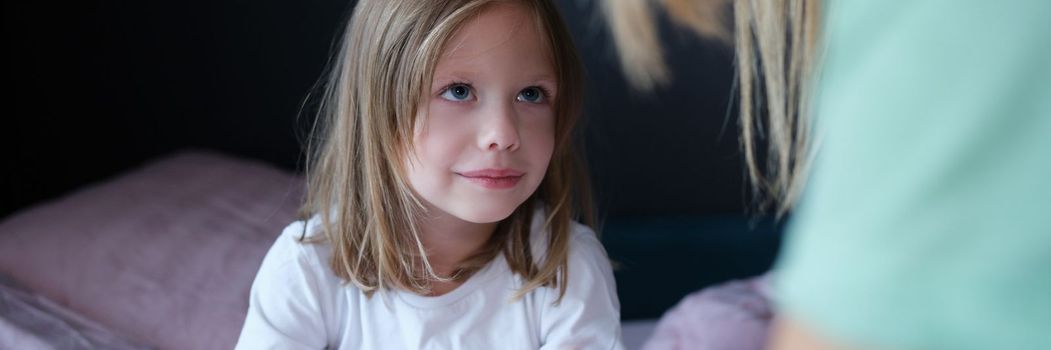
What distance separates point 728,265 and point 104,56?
1.03 meters

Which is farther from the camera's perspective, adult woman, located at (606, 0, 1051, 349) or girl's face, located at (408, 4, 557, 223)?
girl's face, located at (408, 4, 557, 223)

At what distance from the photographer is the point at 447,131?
933mm

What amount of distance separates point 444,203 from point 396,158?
0.06 metres

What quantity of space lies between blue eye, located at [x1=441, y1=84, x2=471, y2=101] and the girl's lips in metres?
0.06

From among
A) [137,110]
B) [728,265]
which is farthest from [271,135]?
[728,265]

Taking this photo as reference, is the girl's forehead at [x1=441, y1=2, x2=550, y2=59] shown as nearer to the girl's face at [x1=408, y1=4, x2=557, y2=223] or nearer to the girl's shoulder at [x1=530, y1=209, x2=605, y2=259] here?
the girl's face at [x1=408, y1=4, x2=557, y2=223]

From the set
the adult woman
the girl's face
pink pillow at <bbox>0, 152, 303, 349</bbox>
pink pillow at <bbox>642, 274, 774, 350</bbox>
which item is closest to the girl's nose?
the girl's face

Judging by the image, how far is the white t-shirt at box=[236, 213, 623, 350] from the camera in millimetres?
998

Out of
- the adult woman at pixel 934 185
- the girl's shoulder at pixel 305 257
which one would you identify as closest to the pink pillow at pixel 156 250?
the girl's shoulder at pixel 305 257

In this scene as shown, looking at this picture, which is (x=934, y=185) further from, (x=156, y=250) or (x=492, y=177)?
(x=156, y=250)

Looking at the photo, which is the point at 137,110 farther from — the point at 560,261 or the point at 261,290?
the point at 560,261

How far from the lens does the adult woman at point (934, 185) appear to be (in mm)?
282

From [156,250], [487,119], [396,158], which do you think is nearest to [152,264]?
[156,250]

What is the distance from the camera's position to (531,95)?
96cm
